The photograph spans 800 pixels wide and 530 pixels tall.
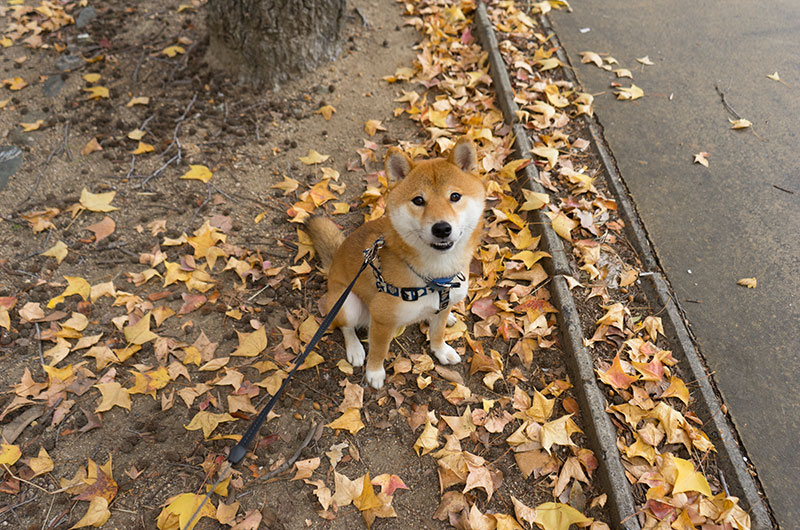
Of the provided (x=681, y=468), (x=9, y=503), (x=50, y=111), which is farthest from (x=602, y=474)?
(x=50, y=111)

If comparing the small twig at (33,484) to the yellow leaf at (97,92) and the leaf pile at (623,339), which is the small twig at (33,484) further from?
the yellow leaf at (97,92)

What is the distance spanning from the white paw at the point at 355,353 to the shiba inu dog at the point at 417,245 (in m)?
0.17

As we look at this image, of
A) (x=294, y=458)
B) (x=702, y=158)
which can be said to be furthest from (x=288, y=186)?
(x=702, y=158)

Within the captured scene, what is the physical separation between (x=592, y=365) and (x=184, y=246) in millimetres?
3314

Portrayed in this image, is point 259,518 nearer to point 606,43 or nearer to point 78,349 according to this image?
point 78,349

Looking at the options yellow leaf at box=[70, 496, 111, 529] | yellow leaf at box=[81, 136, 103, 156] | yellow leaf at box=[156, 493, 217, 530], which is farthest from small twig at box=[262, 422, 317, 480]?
yellow leaf at box=[81, 136, 103, 156]

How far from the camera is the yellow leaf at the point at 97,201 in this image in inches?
162

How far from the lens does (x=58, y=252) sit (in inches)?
149

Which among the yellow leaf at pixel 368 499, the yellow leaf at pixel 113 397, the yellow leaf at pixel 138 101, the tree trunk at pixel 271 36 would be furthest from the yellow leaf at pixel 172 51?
the yellow leaf at pixel 368 499

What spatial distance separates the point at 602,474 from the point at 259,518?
77.8 inches

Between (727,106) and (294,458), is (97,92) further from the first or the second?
(727,106)

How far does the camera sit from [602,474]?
9.00 ft

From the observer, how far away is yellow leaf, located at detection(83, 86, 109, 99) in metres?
5.00

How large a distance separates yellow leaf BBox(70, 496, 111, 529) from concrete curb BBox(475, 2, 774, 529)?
281cm
